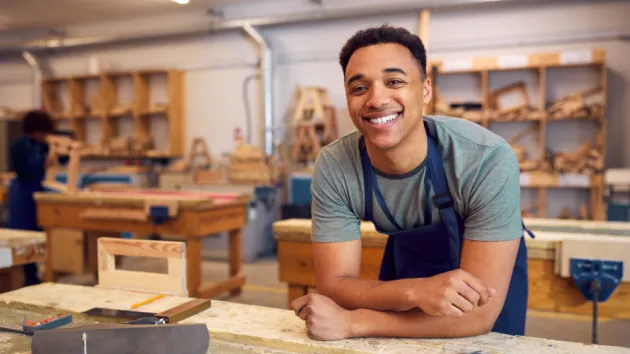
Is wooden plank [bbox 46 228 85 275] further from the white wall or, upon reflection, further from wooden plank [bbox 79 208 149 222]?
the white wall

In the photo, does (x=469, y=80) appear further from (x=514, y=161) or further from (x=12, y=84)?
(x=12, y=84)

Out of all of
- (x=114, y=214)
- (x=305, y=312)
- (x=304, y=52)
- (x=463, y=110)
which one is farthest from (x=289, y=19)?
(x=305, y=312)

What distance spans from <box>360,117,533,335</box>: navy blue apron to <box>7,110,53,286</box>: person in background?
4.11 m

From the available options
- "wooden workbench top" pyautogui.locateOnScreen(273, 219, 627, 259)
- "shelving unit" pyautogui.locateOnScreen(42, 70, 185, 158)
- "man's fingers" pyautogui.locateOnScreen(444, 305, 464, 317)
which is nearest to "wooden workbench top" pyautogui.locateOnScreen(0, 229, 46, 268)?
"wooden workbench top" pyautogui.locateOnScreen(273, 219, 627, 259)

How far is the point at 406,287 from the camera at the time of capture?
4.46ft

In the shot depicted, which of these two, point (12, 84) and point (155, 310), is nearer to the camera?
point (155, 310)

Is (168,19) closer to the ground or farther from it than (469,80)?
farther from it

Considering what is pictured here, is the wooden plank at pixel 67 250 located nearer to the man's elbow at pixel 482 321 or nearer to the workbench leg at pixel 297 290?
the workbench leg at pixel 297 290

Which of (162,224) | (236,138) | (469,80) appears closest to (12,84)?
(236,138)

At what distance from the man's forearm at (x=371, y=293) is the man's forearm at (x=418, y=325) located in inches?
1.8

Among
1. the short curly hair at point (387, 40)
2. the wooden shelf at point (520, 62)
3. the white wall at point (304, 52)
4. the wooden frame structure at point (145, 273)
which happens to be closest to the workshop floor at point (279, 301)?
the wooden frame structure at point (145, 273)

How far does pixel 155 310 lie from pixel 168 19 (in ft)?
22.6

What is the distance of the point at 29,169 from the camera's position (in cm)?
485

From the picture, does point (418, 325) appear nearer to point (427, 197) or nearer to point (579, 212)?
point (427, 197)
